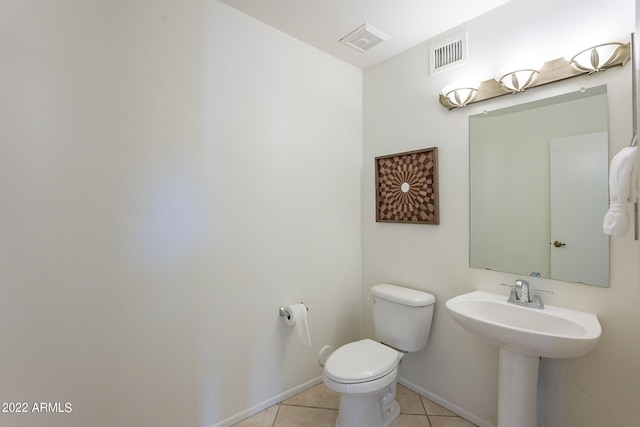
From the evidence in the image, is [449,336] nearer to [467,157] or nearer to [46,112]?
[467,157]

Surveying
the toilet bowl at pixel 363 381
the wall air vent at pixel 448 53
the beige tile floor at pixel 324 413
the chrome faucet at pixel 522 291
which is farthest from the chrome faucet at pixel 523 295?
the wall air vent at pixel 448 53

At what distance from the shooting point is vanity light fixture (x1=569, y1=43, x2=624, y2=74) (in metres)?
1.23

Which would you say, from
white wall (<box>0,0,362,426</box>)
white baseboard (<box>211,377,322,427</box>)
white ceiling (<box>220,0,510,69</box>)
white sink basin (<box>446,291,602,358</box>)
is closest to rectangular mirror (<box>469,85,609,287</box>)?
white sink basin (<box>446,291,602,358</box>)

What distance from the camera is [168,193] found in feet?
4.86

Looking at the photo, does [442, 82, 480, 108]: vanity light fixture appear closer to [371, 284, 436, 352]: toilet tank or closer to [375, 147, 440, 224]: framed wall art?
[375, 147, 440, 224]: framed wall art

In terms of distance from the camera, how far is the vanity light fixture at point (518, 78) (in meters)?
1.45

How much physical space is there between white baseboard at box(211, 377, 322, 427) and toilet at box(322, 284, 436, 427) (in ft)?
1.35

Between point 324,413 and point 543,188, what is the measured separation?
180 cm

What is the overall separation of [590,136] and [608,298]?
2.41ft

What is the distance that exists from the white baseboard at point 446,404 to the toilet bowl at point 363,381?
305 millimetres

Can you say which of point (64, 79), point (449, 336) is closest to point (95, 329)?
point (64, 79)

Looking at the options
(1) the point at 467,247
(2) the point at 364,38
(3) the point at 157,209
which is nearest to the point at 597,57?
(1) the point at 467,247

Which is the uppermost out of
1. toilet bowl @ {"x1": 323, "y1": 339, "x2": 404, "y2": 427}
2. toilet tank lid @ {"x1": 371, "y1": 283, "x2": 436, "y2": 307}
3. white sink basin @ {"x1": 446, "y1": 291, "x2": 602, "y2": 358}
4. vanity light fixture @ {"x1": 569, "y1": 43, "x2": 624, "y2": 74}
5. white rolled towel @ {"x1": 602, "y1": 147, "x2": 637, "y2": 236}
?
vanity light fixture @ {"x1": 569, "y1": 43, "x2": 624, "y2": 74}

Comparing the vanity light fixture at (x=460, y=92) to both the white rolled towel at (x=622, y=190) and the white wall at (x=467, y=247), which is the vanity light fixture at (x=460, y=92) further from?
the white rolled towel at (x=622, y=190)
